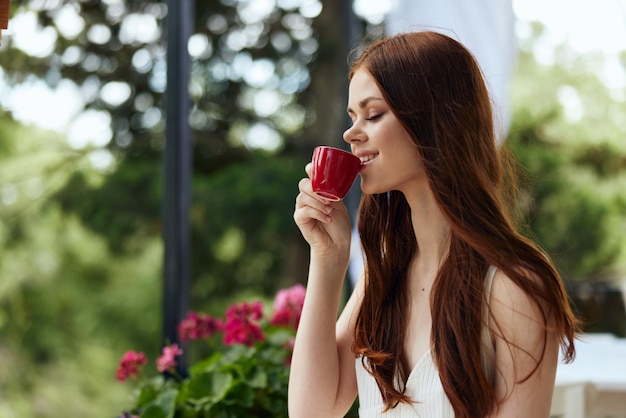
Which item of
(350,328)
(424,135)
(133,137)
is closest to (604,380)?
(350,328)

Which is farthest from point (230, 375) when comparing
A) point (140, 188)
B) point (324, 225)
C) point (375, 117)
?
point (140, 188)

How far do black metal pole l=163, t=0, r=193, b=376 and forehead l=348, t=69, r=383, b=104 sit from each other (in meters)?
1.22

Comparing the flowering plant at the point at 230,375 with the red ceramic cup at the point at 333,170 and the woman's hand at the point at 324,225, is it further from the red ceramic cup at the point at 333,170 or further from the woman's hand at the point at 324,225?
the red ceramic cup at the point at 333,170

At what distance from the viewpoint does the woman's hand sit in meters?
1.30

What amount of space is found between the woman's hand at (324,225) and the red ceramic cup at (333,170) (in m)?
0.05

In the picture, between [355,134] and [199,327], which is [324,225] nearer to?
[355,134]

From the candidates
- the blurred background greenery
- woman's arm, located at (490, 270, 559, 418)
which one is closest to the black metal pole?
woman's arm, located at (490, 270, 559, 418)

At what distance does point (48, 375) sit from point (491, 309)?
5.55 m

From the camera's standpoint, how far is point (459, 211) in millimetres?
1199

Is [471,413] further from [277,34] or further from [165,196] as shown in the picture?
[277,34]

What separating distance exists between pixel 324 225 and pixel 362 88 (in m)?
0.24

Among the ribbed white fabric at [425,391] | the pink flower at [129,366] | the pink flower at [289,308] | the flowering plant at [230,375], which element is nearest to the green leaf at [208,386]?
the flowering plant at [230,375]

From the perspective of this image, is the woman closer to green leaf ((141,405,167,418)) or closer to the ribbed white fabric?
the ribbed white fabric

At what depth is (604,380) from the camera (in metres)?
2.10
